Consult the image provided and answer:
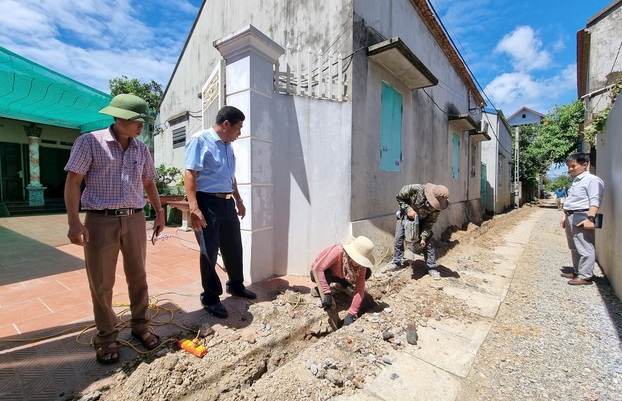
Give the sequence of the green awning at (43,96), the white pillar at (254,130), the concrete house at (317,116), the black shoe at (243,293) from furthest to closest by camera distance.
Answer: the green awning at (43,96)
the concrete house at (317,116)
the white pillar at (254,130)
the black shoe at (243,293)

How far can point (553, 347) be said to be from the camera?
2490 millimetres

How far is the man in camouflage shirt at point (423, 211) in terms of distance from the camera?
3.91 metres

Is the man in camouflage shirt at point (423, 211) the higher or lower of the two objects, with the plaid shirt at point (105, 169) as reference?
lower

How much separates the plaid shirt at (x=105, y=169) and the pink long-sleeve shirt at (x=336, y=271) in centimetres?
Result: 180

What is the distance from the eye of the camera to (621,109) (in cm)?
342

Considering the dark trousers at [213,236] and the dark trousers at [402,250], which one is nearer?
the dark trousers at [213,236]

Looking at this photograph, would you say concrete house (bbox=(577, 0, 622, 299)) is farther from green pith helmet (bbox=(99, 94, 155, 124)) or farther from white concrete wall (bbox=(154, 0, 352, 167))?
green pith helmet (bbox=(99, 94, 155, 124))

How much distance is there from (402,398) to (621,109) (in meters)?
4.31

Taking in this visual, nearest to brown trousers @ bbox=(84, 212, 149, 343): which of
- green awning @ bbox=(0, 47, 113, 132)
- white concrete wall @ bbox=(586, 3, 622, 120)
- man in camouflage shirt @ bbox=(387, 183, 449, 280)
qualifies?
man in camouflage shirt @ bbox=(387, 183, 449, 280)

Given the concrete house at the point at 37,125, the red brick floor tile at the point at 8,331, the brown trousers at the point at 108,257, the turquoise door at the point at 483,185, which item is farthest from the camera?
the turquoise door at the point at 483,185

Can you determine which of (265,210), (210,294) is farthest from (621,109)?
(210,294)

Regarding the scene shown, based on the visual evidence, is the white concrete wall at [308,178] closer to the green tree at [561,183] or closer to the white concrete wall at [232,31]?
the white concrete wall at [232,31]

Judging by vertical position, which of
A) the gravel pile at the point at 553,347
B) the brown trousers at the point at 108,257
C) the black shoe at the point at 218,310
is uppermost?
the brown trousers at the point at 108,257

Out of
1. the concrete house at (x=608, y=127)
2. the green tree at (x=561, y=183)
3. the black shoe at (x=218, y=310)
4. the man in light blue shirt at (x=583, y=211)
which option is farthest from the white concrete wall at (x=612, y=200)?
the green tree at (x=561, y=183)
